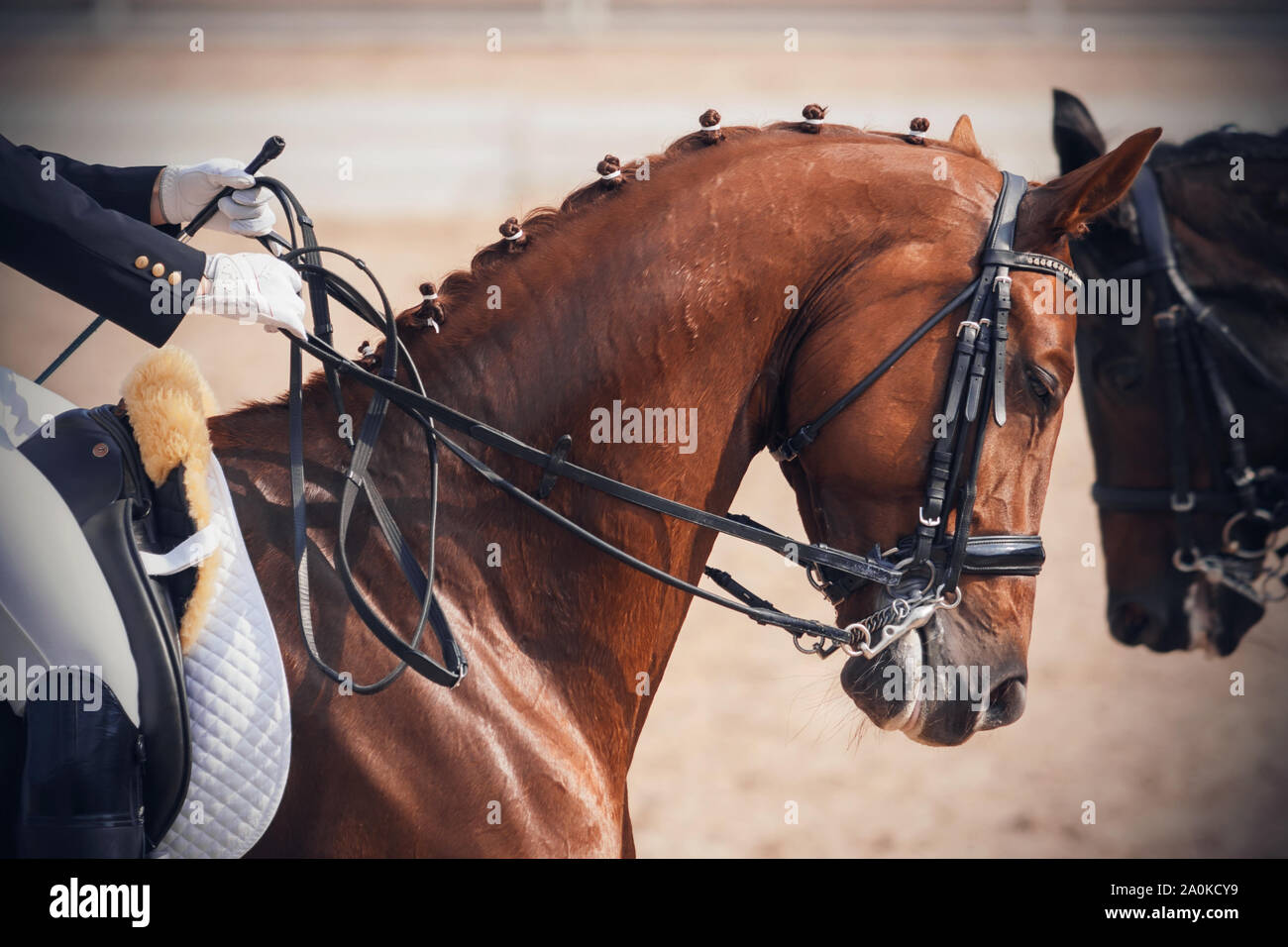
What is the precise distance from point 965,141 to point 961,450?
0.82m

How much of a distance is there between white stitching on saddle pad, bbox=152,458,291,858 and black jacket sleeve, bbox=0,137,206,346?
44cm

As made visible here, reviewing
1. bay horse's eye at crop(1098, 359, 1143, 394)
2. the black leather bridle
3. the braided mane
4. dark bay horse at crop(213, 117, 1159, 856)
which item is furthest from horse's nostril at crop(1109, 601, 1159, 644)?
the braided mane

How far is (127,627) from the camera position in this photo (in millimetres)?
2053

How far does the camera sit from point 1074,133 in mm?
4516

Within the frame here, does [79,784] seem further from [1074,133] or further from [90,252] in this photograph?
[1074,133]

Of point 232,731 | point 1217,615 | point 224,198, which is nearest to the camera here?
point 232,731

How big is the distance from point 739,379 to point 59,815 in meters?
1.50

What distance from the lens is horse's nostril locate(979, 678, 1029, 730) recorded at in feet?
7.86

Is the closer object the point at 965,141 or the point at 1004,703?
the point at 1004,703

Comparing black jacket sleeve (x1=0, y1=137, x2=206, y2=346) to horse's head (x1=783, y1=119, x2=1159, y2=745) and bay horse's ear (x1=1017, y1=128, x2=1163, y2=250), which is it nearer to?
horse's head (x1=783, y1=119, x2=1159, y2=745)

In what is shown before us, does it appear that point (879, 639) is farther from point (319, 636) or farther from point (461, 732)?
point (319, 636)

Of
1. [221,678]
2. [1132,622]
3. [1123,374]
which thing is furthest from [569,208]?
[1132,622]

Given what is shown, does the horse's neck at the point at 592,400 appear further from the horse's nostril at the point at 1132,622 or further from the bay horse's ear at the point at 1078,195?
the horse's nostril at the point at 1132,622
